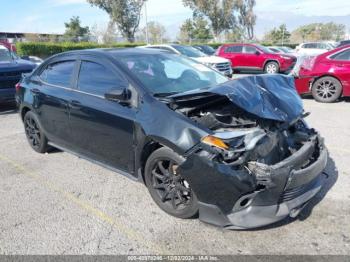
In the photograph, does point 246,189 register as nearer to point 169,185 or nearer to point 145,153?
point 169,185

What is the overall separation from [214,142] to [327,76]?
7.01 meters

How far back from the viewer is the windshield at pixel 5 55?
1022 centimetres

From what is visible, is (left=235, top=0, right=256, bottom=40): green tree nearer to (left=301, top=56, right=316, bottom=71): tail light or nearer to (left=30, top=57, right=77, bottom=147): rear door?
(left=301, top=56, right=316, bottom=71): tail light

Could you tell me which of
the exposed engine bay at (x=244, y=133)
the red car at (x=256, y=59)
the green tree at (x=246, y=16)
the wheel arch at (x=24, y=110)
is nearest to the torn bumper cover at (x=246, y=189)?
the exposed engine bay at (x=244, y=133)

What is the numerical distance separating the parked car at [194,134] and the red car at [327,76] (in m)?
5.26

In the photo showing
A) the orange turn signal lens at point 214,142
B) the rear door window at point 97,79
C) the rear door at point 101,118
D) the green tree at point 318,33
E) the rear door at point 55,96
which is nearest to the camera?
the orange turn signal lens at point 214,142

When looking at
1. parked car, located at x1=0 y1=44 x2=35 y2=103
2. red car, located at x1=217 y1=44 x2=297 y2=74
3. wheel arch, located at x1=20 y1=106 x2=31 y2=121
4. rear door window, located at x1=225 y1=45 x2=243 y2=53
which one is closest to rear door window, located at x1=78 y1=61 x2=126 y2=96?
wheel arch, located at x1=20 y1=106 x2=31 y2=121

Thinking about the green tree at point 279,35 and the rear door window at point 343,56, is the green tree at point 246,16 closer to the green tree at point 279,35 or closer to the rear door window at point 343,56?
the green tree at point 279,35

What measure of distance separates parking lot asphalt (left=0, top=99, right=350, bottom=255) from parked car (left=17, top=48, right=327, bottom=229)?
9.0 inches

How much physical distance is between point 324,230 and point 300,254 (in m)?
0.47

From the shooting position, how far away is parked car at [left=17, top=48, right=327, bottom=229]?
2.96m

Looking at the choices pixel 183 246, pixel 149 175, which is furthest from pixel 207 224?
pixel 149 175

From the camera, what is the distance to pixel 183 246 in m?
3.07

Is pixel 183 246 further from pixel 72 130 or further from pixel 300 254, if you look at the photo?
pixel 72 130
